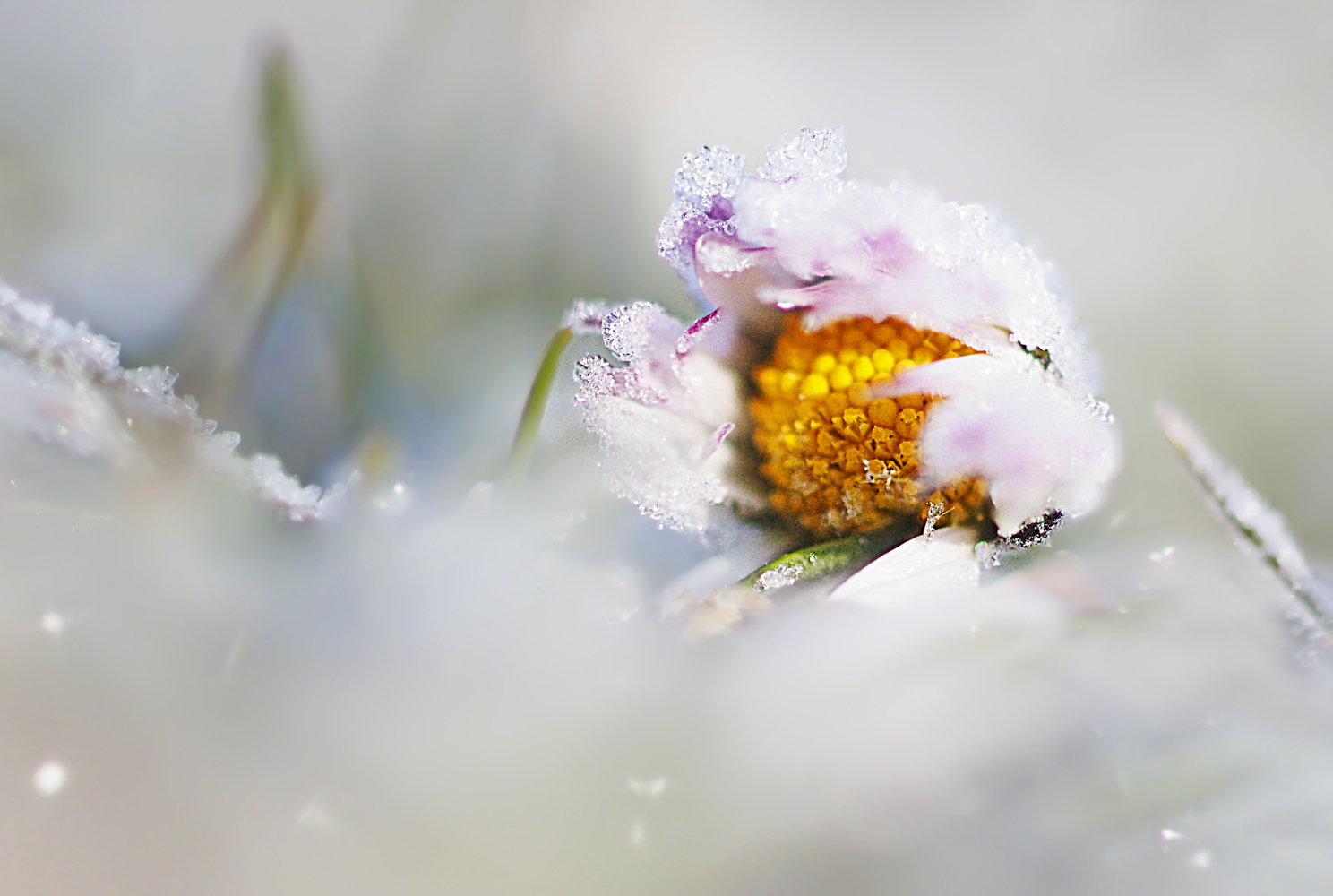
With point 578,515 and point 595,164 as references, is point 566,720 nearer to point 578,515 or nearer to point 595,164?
point 578,515

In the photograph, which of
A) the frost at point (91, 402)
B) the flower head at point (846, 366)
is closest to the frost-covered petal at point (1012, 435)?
the flower head at point (846, 366)

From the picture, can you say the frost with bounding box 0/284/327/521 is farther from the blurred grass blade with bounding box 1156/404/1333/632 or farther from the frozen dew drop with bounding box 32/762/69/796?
the blurred grass blade with bounding box 1156/404/1333/632

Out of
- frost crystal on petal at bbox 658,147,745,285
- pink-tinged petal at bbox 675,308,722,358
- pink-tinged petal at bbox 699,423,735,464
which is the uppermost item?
frost crystal on petal at bbox 658,147,745,285

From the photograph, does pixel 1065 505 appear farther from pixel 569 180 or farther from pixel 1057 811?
pixel 569 180

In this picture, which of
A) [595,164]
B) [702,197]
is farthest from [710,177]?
[595,164]

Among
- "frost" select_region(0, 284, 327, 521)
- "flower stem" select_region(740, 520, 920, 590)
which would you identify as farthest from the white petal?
"frost" select_region(0, 284, 327, 521)

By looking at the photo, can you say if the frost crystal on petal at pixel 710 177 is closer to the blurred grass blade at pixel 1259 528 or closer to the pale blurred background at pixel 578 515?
the pale blurred background at pixel 578 515
